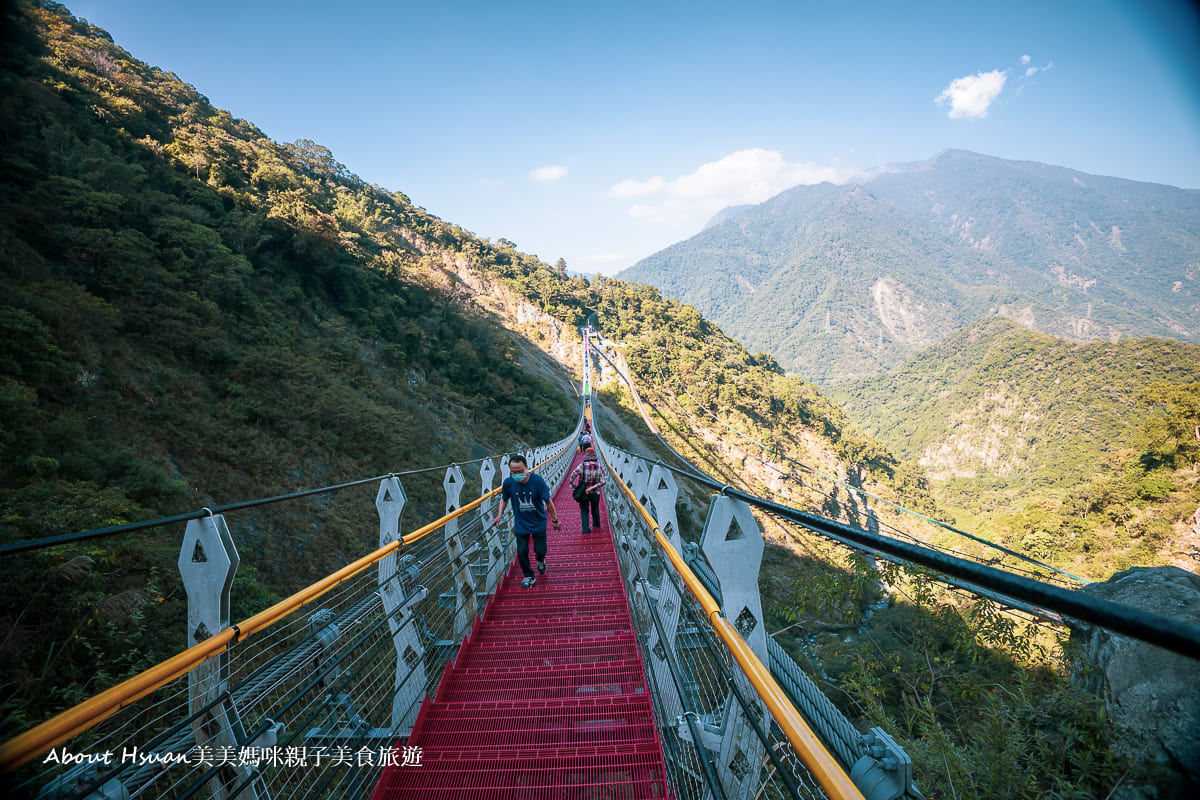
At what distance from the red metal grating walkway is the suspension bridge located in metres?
0.01

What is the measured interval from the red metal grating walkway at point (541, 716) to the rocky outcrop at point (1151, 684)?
7.51 feet

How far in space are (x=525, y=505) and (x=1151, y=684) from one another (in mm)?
4747

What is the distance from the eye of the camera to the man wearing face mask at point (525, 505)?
478 centimetres

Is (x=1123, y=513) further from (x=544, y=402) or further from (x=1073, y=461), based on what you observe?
(x=1073, y=461)

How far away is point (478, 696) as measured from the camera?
3332 mm

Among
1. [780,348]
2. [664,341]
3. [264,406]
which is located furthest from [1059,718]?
[780,348]

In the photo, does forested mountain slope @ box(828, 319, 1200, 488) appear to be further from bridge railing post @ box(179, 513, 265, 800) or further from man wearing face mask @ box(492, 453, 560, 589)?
bridge railing post @ box(179, 513, 265, 800)

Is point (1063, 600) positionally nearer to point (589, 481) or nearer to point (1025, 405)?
point (589, 481)

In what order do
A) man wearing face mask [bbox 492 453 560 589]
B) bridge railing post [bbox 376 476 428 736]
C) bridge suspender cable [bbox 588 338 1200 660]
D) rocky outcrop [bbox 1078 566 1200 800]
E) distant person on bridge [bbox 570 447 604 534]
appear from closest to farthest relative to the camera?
bridge suspender cable [bbox 588 338 1200 660] < rocky outcrop [bbox 1078 566 1200 800] < bridge railing post [bbox 376 476 428 736] < man wearing face mask [bbox 492 453 560 589] < distant person on bridge [bbox 570 447 604 534]

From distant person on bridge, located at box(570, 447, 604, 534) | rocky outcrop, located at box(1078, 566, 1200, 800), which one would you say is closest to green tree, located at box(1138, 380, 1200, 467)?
rocky outcrop, located at box(1078, 566, 1200, 800)

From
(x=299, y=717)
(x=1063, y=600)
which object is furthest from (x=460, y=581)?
(x=1063, y=600)

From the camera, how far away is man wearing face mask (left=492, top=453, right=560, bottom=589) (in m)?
4.78

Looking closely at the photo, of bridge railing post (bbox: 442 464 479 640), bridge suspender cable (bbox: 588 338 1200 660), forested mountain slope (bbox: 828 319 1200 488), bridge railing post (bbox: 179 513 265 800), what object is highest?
bridge suspender cable (bbox: 588 338 1200 660)

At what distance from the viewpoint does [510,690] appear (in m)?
3.38
